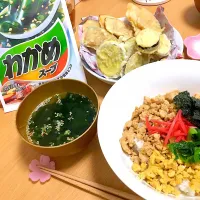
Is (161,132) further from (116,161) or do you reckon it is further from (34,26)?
(34,26)

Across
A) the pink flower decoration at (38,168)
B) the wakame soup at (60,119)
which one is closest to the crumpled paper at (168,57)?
the wakame soup at (60,119)

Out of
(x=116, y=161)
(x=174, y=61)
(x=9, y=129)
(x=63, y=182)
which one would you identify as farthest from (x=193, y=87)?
(x=9, y=129)

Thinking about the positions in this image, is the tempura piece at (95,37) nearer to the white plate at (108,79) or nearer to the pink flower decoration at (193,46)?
the white plate at (108,79)

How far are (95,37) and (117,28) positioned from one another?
3.3 inches

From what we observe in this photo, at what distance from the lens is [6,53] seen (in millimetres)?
903

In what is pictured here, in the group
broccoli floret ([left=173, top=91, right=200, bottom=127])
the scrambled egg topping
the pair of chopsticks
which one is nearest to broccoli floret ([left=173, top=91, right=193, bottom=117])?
broccoli floret ([left=173, top=91, right=200, bottom=127])

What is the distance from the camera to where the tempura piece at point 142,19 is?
0.99 meters

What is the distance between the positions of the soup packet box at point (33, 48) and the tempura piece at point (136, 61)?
136mm

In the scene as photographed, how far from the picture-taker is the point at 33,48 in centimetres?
92

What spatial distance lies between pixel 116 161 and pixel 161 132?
14 cm

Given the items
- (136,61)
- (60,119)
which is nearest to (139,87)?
(136,61)

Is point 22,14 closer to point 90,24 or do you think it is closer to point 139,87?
point 90,24

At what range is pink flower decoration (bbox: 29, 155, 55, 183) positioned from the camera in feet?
2.66

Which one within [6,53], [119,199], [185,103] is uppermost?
[6,53]
